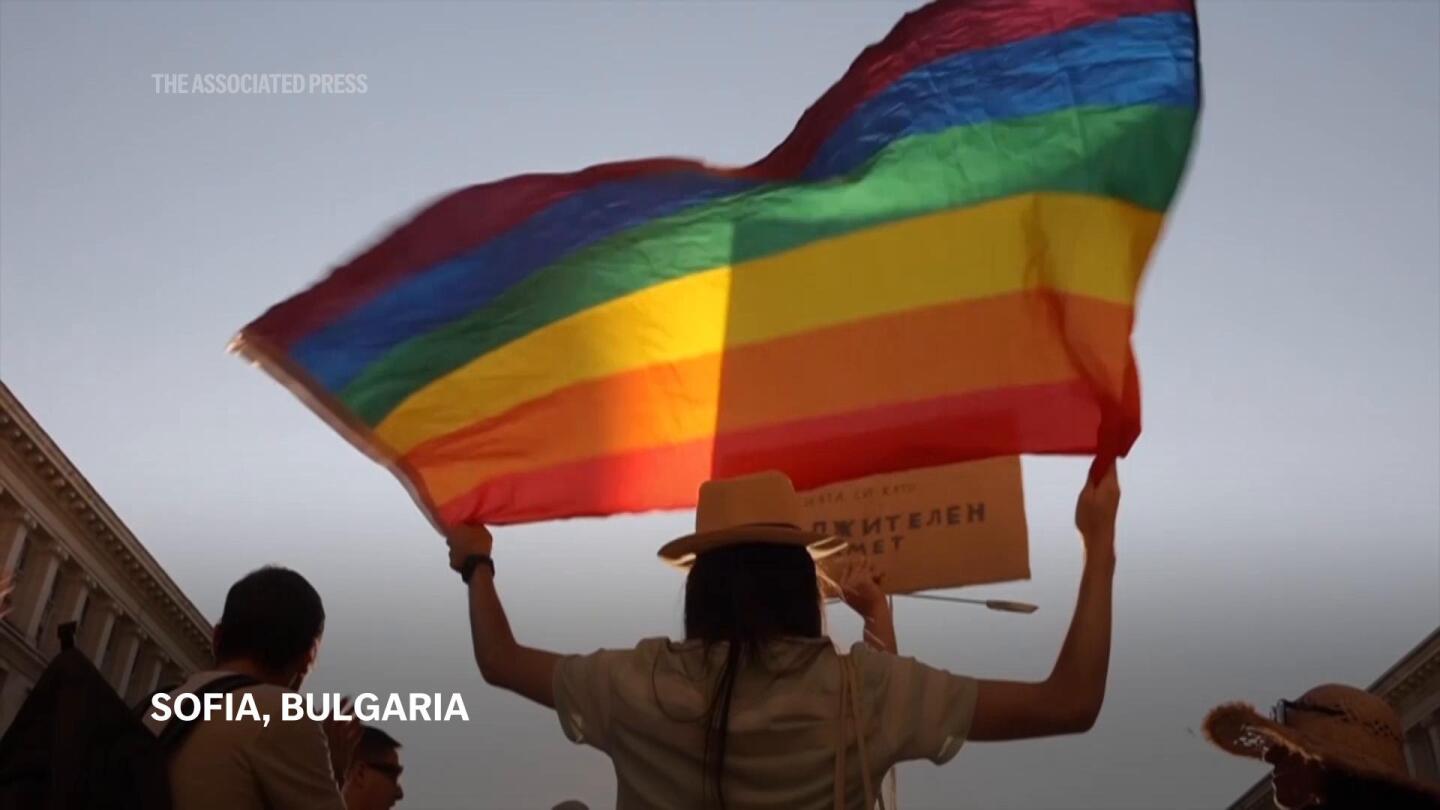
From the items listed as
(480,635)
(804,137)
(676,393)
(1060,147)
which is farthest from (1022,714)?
(804,137)

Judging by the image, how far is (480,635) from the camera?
275cm

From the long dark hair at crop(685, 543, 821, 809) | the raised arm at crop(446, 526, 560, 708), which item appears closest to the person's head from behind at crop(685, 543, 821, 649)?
the long dark hair at crop(685, 543, 821, 809)

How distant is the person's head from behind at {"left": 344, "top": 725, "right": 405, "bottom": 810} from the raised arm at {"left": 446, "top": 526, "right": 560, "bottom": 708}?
8.62ft

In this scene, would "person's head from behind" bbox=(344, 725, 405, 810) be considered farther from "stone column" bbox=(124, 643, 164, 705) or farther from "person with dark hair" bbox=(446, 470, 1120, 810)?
"stone column" bbox=(124, 643, 164, 705)

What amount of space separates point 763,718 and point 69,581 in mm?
39964

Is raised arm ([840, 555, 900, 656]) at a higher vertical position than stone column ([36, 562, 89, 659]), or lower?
lower

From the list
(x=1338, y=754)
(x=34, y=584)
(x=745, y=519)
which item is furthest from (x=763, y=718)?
(x=34, y=584)

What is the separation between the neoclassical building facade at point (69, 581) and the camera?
1252 inches

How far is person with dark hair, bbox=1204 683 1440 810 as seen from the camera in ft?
9.97

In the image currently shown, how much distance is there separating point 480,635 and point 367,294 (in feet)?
6.90

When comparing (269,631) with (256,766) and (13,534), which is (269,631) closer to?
(256,766)

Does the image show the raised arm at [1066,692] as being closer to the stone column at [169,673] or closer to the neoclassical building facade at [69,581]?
the neoclassical building facade at [69,581]

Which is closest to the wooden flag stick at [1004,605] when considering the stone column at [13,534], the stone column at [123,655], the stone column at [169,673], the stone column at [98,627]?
the stone column at [13,534]

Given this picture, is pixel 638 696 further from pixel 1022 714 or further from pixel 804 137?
pixel 804 137
